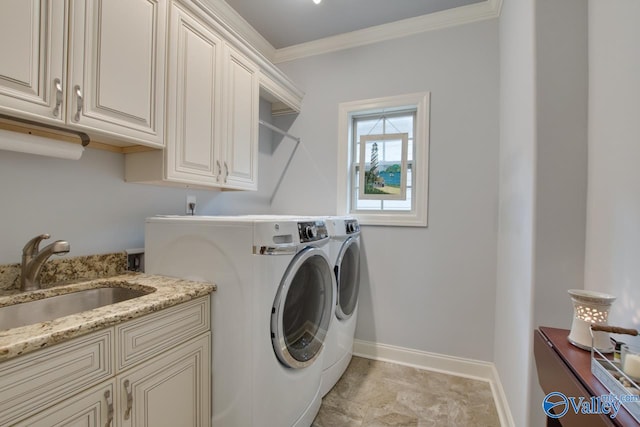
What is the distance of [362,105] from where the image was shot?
8.13 ft

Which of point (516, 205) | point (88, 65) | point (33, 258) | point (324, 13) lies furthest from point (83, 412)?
point (324, 13)

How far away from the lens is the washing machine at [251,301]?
1211 millimetres

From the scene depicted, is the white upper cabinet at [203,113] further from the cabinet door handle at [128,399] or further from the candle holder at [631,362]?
the candle holder at [631,362]

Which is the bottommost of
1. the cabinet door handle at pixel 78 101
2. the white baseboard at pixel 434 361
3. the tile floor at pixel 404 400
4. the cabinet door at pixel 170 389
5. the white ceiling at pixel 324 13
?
the tile floor at pixel 404 400

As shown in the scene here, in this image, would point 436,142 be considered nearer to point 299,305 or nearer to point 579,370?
point 299,305

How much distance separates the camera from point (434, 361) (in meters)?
2.25

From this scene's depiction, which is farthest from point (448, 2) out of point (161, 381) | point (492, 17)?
point (161, 381)

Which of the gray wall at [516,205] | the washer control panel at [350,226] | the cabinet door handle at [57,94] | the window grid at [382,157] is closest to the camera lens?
the cabinet door handle at [57,94]

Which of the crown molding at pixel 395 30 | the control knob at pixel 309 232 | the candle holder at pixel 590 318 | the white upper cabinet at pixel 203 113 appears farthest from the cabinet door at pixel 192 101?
the candle holder at pixel 590 318

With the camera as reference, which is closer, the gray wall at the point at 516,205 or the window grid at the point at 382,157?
the gray wall at the point at 516,205

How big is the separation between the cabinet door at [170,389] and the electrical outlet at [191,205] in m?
1.01

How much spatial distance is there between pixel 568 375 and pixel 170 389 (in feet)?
4.47

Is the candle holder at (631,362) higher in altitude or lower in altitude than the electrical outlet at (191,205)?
lower

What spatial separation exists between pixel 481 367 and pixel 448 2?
107 inches
